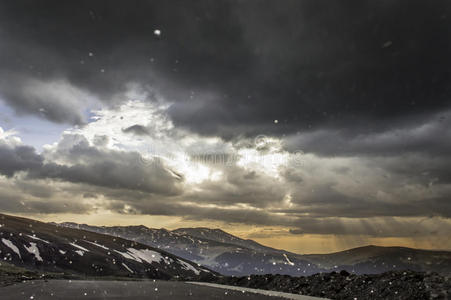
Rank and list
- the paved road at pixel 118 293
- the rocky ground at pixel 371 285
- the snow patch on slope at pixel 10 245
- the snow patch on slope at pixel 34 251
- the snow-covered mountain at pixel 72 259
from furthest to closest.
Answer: the snow patch on slope at pixel 34 251 < the snow patch on slope at pixel 10 245 < the snow-covered mountain at pixel 72 259 < the paved road at pixel 118 293 < the rocky ground at pixel 371 285

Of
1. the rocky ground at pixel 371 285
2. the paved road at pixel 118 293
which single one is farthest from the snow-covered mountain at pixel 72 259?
the rocky ground at pixel 371 285

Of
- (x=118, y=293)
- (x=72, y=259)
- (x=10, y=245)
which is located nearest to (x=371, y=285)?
(x=118, y=293)

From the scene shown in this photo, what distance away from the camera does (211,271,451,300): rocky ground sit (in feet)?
52.2

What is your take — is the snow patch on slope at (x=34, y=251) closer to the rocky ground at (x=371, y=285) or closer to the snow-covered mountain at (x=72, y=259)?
the snow-covered mountain at (x=72, y=259)

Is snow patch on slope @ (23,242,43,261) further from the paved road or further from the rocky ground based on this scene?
the rocky ground

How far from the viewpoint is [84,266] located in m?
120

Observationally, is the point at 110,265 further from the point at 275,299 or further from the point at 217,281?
the point at 275,299

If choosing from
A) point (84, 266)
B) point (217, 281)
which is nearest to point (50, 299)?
point (217, 281)

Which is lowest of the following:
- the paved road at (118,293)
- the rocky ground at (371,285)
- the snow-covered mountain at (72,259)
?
the snow-covered mountain at (72,259)

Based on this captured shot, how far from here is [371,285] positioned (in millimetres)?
19438

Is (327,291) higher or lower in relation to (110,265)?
higher

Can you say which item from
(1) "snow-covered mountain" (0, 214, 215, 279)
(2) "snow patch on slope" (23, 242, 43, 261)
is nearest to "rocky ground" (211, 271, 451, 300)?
(1) "snow-covered mountain" (0, 214, 215, 279)

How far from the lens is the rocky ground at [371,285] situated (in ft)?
52.2

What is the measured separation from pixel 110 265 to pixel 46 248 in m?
19.7
